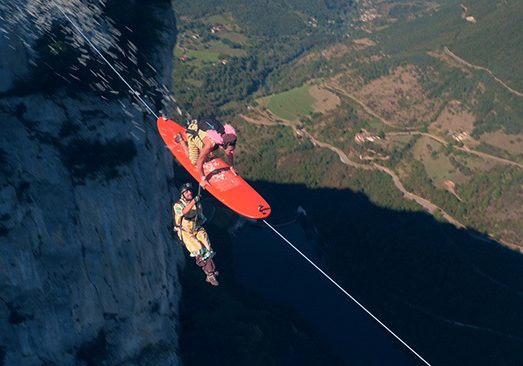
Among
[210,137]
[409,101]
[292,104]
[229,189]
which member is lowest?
[292,104]

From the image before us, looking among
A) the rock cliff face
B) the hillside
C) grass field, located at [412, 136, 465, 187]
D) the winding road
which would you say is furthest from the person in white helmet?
grass field, located at [412, 136, 465, 187]

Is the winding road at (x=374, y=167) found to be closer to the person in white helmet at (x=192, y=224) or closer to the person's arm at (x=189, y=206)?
the person in white helmet at (x=192, y=224)

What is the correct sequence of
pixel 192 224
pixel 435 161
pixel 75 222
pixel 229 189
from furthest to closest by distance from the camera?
pixel 435 161 → pixel 75 222 → pixel 229 189 → pixel 192 224

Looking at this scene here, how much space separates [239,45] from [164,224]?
158m

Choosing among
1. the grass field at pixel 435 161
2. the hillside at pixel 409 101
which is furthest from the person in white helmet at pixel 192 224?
the grass field at pixel 435 161

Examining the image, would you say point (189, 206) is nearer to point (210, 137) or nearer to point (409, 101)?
point (210, 137)

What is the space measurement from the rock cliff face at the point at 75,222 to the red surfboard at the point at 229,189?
7590 millimetres

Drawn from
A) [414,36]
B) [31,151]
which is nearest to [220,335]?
[31,151]

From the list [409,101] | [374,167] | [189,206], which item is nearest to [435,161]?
[374,167]

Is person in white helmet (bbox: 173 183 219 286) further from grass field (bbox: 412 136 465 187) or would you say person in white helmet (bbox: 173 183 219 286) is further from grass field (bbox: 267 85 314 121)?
grass field (bbox: 267 85 314 121)

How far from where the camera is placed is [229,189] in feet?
99.8

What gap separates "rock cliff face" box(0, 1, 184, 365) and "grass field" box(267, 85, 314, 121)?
10369cm

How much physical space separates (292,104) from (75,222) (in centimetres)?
12349

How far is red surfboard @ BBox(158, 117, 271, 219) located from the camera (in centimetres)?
2911
